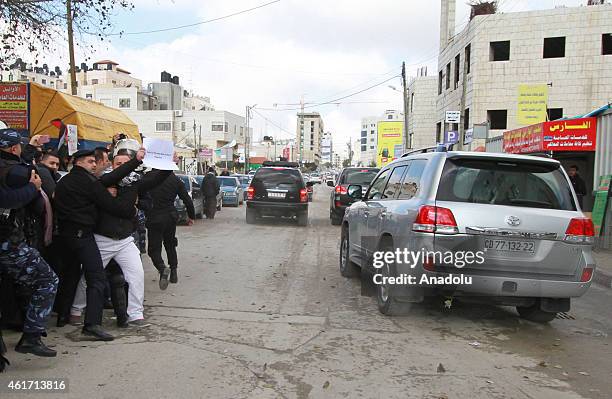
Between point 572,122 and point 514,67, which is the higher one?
point 514,67

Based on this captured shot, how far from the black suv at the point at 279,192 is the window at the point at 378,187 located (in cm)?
796

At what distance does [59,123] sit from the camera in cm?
1123

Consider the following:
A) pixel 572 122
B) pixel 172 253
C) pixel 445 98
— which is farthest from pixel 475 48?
pixel 172 253

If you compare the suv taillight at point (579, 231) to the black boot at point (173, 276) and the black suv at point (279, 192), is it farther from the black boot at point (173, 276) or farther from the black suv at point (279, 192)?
the black suv at point (279, 192)

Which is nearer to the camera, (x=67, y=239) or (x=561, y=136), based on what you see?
(x=67, y=239)

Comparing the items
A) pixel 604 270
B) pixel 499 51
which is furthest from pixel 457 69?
pixel 604 270

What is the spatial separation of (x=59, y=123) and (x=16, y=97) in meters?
1.25

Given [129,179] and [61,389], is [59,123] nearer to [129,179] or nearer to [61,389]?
[129,179]

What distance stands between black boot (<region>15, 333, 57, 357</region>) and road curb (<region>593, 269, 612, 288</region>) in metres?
8.26

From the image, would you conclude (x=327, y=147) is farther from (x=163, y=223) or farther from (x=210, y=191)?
(x=163, y=223)

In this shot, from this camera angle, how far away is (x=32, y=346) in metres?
4.16

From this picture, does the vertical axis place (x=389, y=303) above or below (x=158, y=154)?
below

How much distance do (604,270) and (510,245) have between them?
17.5 feet

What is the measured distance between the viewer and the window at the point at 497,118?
29.9 meters
